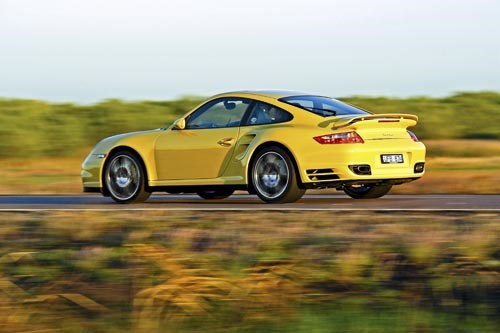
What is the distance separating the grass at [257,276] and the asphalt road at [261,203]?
1.42 metres

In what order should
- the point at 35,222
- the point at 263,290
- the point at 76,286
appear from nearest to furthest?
the point at 263,290, the point at 76,286, the point at 35,222

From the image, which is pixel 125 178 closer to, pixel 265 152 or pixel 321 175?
pixel 265 152

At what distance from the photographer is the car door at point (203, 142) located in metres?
14.0

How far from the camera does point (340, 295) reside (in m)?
8.51

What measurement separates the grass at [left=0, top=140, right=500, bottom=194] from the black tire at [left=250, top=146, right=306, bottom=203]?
4901 mm

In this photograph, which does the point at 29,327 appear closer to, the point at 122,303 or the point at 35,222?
the point at 122,303

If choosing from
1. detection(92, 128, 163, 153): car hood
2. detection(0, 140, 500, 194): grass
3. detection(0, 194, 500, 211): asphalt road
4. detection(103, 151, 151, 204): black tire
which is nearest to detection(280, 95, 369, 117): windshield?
detection(0, 194, 500, 211): asphalt road

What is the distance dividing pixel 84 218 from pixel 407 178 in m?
3.91

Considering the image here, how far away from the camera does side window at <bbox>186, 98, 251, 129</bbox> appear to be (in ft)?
46.6

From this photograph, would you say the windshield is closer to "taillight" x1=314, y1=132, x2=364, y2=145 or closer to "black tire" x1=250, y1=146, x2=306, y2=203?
"taillight" x1=314, y1=132, x2=364, y2=145

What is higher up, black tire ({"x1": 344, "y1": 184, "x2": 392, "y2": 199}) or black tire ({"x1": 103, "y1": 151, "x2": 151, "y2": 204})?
black tire ({"x1": 103, "y1": 151, "x2": 151, "y2": 204})

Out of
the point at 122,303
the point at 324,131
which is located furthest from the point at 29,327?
the point at 324,131

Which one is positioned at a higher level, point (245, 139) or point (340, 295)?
point (245, 139)

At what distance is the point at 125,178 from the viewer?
14930 mm
